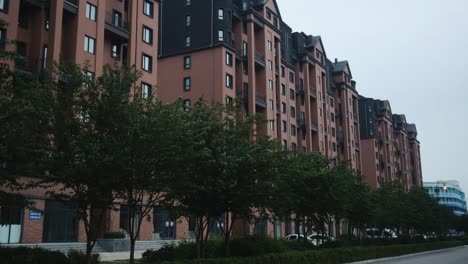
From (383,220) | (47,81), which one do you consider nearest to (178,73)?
(383,220)

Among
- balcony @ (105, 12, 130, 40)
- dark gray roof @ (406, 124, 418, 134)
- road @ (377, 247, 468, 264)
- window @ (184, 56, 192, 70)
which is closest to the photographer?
road @ (377, 247, 468, 264)

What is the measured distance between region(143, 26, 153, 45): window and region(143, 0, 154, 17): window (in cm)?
144

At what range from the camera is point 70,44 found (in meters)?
37.8

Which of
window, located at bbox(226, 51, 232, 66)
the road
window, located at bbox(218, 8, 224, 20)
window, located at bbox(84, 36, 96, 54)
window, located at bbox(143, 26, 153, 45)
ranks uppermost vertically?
window, located at bbox(218, 8, 224, 20)

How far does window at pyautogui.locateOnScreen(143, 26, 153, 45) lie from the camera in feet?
150

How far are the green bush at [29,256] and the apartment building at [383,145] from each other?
264 ft

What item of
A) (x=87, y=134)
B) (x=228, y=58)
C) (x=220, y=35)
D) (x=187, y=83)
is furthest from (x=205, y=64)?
(x=87, y=134)

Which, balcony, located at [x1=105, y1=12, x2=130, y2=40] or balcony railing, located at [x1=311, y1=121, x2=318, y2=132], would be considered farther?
balcony railing, located at [x1=311, y1=121, x2=318, y2=132]

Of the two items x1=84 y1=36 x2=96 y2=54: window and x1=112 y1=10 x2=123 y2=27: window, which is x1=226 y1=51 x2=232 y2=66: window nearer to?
x1=112 y1=10 x2=123 y2=27: window

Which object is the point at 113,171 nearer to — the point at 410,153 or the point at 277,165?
the point at 277,165

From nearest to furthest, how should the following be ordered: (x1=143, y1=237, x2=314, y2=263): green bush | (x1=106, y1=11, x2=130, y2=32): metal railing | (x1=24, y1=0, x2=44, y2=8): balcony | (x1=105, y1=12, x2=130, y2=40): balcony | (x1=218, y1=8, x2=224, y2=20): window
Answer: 1. (x1=143, y1=237, x2=314, y2=263): green bush
2. (x1=24, y1=0, x2=44, y2=8): balcony
3. (x1=105, y1=12, x2=130, y2=40): balcony
4. (x1=106, y1=11, x2=130, y2=32): metal railing
5. (x1=218, y1=8, x2=224, y2=20): window

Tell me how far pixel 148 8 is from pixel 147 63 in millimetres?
5606

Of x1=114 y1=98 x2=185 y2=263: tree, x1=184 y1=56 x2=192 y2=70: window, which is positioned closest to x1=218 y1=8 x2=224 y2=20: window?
x1=184 y1=56 x2=192 y2=70: window

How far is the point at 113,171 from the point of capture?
14.5 m
